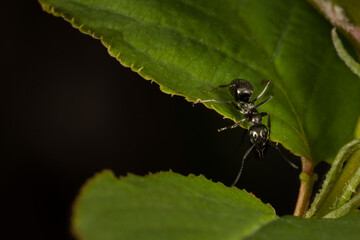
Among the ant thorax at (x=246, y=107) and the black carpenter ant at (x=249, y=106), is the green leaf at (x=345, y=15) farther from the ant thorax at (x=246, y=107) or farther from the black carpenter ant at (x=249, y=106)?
the ant thorax at (x=246, y=107)

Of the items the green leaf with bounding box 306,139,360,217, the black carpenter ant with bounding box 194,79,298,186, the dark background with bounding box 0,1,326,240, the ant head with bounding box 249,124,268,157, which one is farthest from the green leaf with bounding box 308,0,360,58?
the dark background with bounding box 0,1,326,240

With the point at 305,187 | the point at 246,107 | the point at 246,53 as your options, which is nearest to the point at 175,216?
the point at 305,187

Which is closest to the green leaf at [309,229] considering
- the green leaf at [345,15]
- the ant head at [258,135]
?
the green leaf at [345,15]

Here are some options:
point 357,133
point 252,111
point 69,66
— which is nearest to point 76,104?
point 69,66

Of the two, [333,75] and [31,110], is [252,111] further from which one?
[31,110]

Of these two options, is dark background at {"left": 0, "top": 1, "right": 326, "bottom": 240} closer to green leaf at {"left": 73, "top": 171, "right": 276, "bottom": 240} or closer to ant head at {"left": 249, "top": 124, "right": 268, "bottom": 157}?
ant head at {"left": 249, "top": 124, "right": 268, "bottom": 157}

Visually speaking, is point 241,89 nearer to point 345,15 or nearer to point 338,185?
point 345,15
